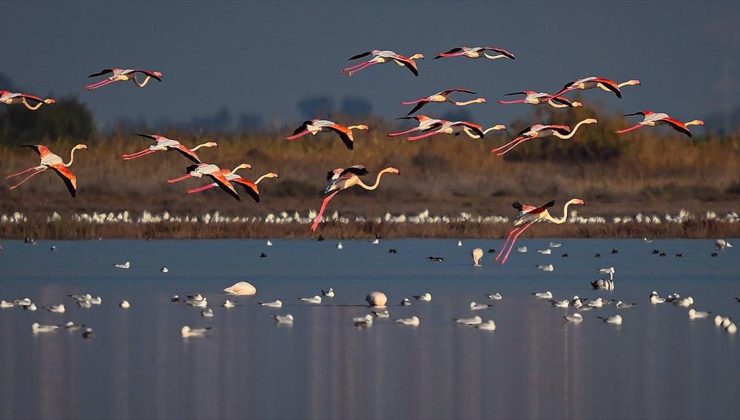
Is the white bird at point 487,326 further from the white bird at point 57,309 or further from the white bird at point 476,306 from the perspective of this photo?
the white bird at point 57,309

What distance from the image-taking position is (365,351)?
16938 millimetres

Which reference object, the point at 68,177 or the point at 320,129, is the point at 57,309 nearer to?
the point at 68,177

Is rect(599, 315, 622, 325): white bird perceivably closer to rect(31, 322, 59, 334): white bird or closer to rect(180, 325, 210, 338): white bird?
rect(180, 325, 210, 338): white bird

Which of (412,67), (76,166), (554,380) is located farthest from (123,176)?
(554,380)

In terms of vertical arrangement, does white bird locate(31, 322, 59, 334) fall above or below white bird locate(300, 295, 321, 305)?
below

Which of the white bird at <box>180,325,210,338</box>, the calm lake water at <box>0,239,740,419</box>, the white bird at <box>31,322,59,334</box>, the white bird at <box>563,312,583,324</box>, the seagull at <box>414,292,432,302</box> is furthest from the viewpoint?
the seagull at <box>414,292,432,302</box>

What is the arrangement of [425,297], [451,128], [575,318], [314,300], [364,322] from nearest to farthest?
[364,322]
[575,318]
[314,300]
[425,297]
[451,128]

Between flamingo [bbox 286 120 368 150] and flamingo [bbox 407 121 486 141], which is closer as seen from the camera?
flamingo [bbox 286 120 368 150]

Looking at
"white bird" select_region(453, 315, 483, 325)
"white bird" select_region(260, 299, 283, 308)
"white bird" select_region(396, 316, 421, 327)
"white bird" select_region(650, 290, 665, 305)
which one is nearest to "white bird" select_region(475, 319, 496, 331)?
"white bird" select_region(453, 315, 483, 325)

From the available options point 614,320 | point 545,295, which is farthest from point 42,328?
point 545,295

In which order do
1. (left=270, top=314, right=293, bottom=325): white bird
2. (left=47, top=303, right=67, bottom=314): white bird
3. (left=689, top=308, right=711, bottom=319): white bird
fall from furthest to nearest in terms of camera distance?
(left=47, top=303, right=67, bottom=314): white bird, (left=689, top=308, right=711, bottom=319): white bird, (left=270, top=314, right=293, bottom=325): white bird

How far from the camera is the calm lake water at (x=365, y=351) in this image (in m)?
14.3

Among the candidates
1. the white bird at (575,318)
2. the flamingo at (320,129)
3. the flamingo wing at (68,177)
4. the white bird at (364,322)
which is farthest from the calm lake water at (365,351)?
the flamingo at (320,129)

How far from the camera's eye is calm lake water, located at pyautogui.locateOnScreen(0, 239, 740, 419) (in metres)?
14.3
